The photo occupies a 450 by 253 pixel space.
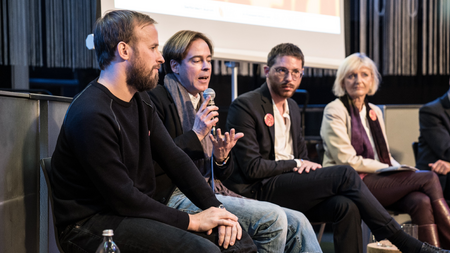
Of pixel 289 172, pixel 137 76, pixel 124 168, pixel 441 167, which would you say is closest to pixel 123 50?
pixel 137 76

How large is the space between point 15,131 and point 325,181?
1413 millimetres

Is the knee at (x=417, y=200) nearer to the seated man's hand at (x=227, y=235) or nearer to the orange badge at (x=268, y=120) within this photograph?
the orange badge at (x=268, y=120)

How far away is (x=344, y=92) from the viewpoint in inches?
120

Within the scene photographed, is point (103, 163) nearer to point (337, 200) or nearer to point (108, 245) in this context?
point (108, 245)

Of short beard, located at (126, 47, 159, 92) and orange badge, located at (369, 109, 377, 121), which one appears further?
orange badge, located at (369, 109, 377, 121)

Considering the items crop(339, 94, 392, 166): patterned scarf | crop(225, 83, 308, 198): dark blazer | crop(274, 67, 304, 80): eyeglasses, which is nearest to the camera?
crop(225, 83, 308, 198): dark blazer

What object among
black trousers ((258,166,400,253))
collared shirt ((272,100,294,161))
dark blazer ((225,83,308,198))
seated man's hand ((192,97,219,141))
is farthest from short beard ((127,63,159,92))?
collared shirt ((272,100,294,161))

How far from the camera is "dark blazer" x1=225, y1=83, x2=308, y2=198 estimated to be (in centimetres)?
226

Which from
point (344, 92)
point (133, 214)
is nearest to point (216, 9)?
point (344, 92)

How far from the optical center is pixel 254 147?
7.57ft

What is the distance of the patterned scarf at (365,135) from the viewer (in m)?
2.87

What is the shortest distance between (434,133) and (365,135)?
0.61 metres

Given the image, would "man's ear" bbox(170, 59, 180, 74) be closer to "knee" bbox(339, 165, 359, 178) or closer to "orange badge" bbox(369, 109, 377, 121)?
"knee" bbox(339, 165, 359, 178)

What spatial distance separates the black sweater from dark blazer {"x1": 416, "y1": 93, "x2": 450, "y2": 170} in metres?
2.32
